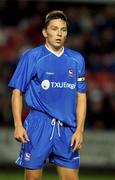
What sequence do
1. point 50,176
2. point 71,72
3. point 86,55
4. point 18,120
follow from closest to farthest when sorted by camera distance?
point 18,120 < point 71,72 < point 50,176 < point 86,55

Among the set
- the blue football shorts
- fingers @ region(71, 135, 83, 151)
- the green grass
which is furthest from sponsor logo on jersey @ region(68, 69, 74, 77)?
the green grass

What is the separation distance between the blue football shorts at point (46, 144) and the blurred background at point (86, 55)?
4.80 meters

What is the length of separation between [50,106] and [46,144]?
1.17 feet

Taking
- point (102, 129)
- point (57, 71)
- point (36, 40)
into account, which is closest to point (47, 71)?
point (57, 71)

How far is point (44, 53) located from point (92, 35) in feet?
24.9

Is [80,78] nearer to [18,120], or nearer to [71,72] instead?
[71,72]

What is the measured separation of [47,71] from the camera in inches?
279

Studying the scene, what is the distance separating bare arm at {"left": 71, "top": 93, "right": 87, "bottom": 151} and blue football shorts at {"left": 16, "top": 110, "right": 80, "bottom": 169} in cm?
8

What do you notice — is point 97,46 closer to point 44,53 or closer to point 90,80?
point 90,80

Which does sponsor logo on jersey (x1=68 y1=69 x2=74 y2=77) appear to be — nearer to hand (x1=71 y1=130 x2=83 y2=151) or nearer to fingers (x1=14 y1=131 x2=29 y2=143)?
hand (x1=71 y1=130 x2=83 y2=151)

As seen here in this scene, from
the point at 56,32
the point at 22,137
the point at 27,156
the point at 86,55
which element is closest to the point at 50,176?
the point at 86,55

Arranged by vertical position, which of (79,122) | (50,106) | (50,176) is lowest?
(50,176)

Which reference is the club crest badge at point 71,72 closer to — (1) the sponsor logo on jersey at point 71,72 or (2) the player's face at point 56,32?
(1) the sponsor logo on jersey at point 71,72

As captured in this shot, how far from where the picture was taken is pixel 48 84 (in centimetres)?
707
